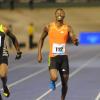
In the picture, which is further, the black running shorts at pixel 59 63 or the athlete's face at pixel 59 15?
the black running shorts at pixel 59 63

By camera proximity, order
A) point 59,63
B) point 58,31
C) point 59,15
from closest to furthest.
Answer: point 59,15 → point 58,31 → point 59,63

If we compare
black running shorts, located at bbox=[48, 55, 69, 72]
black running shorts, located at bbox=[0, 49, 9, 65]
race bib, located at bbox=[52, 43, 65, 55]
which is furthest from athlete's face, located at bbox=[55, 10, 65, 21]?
black running shorts, located at bbox=[0, 49, 9, 65]

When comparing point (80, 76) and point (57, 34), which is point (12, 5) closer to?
point (80, 76)

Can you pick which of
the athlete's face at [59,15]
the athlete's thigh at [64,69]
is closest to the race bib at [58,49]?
the athlete's thigh at [64,69]

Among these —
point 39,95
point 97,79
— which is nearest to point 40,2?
point 97,79

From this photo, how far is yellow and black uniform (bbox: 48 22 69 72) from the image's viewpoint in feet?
39.8

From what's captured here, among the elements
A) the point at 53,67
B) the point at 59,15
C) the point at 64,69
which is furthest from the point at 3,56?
the point at 59,15

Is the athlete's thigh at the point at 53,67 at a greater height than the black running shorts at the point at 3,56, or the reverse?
the black running shorts at the point at 3,56

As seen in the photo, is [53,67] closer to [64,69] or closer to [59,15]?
[64,69]

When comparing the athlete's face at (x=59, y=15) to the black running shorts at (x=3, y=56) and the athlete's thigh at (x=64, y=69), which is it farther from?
the black running shorts at (x=3, y=56)

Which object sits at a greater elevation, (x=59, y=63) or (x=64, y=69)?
(x=59, y=63)

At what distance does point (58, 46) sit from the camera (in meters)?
12.1

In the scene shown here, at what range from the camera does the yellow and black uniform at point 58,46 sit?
39.8 ft

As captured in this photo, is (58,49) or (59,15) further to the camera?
(58,49)
